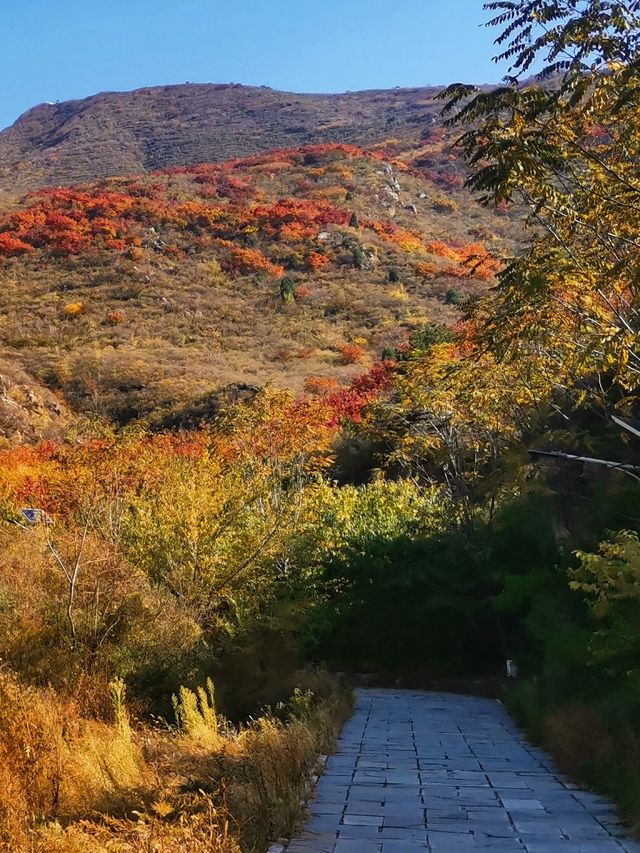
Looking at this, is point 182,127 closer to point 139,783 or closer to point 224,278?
point 224,278

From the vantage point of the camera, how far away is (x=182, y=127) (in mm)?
116688

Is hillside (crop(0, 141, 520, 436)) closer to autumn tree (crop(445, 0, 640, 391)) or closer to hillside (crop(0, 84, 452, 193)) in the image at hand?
hillside (crop(0, 84, 452, 193))

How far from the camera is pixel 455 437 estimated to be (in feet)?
59.6

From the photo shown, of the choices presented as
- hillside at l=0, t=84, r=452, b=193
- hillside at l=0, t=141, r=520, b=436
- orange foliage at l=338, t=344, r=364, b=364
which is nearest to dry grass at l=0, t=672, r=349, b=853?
hillside at l=0, t=141, r=520, b=436

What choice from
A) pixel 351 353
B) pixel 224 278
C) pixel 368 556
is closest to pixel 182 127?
pixel 224 278

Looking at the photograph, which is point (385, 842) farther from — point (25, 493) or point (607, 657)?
point (25, 493)

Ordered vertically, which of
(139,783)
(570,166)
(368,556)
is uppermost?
(570,166)

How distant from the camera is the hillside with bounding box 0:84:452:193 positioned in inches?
3868

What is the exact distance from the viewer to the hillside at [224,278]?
137 ft

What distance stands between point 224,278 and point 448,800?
4864cm

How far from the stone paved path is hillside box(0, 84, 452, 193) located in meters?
82.8

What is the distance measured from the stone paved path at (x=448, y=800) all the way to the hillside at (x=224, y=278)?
86.9 feet

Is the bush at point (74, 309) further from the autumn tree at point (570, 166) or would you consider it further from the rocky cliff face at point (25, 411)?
the autumn tree at point (570, 166)

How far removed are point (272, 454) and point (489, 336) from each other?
11.9 m
